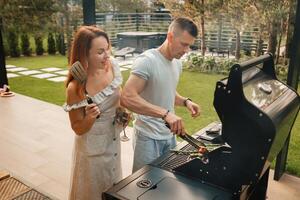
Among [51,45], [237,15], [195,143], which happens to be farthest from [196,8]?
[51,45]

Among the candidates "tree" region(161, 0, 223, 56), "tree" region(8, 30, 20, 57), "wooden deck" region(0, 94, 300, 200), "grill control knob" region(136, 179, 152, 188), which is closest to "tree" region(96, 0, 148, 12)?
"tree" region(161, 0, 223, 56)

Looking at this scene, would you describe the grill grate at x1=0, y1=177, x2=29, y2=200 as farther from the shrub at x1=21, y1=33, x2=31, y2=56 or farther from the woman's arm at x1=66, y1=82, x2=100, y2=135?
the shrub at x1=21, y1=33, x2=31, y2=56

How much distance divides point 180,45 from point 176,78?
0.24 m

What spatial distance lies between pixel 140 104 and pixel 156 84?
0.21m

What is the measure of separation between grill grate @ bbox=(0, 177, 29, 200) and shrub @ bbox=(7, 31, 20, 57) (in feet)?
14.5

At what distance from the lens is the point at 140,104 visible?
1508mm

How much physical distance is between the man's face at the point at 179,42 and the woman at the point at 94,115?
34 centimetres

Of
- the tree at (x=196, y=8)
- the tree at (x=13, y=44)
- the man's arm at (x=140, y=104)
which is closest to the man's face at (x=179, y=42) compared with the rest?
the man's arm at (x=140, y=104)

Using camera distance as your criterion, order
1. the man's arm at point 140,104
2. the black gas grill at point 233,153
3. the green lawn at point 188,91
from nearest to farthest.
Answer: the black gas grill at point 233,153
the man's arm at point 140,104
the green lawn at point 188,91

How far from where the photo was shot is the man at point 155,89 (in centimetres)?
158

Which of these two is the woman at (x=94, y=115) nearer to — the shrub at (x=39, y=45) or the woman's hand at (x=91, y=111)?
the woman's hand at (x=91, y=111)

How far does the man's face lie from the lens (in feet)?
5.24

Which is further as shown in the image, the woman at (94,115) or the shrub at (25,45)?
the shrub at (25,45)

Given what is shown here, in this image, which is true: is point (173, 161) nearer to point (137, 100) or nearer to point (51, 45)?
point (137, 100)
